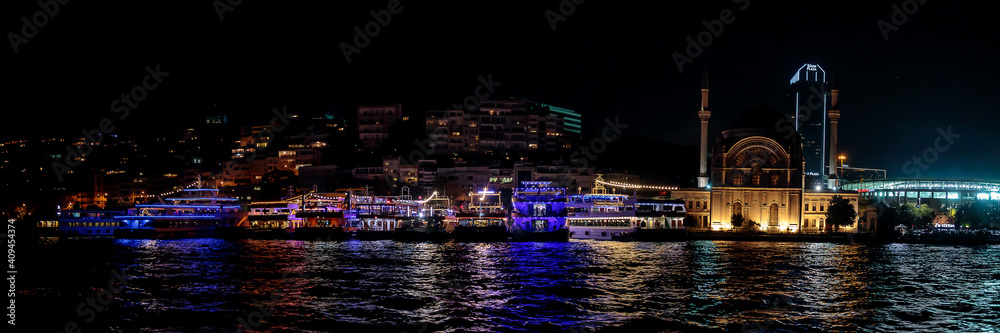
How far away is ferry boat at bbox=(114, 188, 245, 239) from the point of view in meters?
61.5

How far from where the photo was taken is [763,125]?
73.4 meters

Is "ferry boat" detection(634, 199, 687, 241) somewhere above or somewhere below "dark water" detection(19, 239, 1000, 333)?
above

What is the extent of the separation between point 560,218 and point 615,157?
147ft

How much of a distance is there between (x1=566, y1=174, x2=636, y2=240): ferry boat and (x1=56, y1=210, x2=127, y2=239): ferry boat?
127 ft

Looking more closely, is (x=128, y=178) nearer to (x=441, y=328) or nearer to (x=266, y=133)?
(x=266, y=133)

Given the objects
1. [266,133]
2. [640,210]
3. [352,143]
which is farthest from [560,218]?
[266,133]

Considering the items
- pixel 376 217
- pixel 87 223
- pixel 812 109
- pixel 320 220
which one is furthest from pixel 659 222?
pixel 812 109

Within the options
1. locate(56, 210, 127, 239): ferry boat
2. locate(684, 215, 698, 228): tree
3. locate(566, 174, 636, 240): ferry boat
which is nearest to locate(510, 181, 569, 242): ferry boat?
locate(566, 174, 636, 240): ferry boat

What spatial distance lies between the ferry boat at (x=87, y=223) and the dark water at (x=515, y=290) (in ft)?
48.6

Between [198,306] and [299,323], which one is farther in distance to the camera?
[198,306]

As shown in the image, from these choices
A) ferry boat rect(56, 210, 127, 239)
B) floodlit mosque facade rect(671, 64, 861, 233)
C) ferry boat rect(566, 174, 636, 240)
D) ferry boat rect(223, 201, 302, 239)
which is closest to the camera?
ferry boat rect(566, 174, 636, 240)

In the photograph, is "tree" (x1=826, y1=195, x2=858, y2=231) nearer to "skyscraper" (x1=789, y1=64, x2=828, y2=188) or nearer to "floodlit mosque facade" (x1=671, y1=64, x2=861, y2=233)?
"floodlit mosque facade" (x1=671, y1=64, x2=861, y2=233)

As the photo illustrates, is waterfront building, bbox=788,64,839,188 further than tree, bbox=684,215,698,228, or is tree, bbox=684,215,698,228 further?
waterfront building, bbox=788,64,839,188

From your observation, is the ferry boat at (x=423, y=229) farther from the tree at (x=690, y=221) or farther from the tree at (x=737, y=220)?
the tree at (x=737, y=220)
